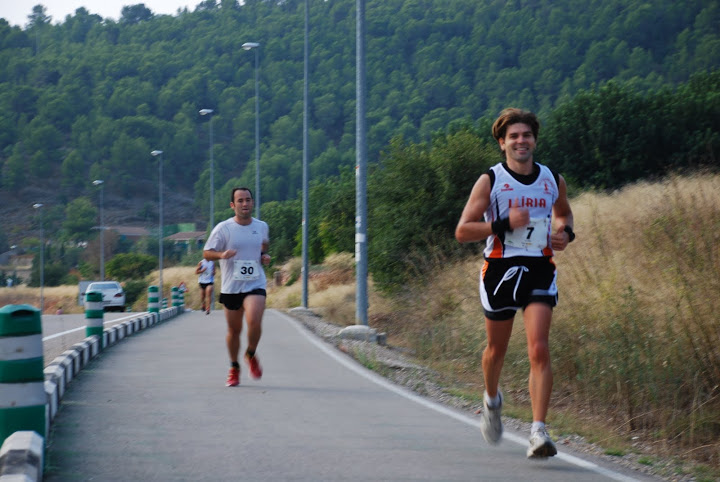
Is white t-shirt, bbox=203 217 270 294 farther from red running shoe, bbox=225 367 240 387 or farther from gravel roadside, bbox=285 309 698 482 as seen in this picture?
gravel roadside, bbox=285 309 698 482

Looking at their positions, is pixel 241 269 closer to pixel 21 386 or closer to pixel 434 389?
pixel 434 389

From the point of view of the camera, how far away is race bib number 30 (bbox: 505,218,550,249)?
6457mm

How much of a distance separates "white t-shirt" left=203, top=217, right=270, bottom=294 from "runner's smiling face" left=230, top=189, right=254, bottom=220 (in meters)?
0.17

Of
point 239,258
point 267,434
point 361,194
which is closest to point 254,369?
point 239,258

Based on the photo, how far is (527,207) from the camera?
21.3 ft

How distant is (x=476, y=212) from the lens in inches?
259

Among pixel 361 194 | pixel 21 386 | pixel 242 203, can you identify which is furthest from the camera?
pixel 361 194

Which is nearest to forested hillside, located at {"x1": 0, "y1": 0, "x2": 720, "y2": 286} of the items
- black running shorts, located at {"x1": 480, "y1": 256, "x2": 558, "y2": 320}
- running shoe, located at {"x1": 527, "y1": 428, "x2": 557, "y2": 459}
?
black running shorts, located at {"x1": 480, "y1": 256, "x2": 558, "y2": 320}

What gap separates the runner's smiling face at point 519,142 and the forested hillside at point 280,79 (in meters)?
78.2

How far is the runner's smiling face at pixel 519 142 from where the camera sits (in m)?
6.60

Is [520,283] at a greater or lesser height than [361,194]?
lesser

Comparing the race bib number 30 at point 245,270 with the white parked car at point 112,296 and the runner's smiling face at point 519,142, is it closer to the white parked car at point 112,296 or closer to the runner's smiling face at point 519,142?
the runner's smiling face at point 519,142

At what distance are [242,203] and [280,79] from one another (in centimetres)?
9432

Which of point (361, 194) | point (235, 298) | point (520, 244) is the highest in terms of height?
point (361, 194)
